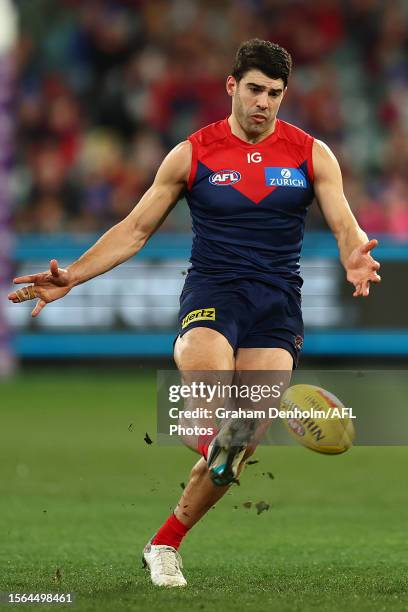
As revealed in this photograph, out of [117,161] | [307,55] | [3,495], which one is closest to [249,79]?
[3,495]

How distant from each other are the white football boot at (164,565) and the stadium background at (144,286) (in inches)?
4.8

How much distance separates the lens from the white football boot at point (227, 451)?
584 cm

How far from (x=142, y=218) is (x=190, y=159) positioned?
38 cm

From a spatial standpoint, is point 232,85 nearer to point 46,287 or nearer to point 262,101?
point 262,101

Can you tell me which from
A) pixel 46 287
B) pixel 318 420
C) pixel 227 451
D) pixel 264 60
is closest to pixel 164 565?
pixel 227 451

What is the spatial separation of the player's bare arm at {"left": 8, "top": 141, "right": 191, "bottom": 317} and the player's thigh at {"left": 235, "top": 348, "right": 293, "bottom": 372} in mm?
771

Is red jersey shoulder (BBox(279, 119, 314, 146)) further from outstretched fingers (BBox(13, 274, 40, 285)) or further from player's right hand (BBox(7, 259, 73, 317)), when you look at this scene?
outstretched fingers (BBox(13, 274, 40, 285))

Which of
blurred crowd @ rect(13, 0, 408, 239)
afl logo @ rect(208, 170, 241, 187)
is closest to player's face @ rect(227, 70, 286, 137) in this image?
afl logo @ rect(208, 170, 241, 187)

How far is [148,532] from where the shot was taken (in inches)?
324

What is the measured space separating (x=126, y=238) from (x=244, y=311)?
0.72 metres

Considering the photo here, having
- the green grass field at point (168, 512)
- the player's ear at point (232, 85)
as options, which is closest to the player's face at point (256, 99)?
the player's ear at point (232, 85)

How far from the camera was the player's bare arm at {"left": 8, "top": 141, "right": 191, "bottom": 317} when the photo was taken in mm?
6586

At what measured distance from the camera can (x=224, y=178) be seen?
6.61 metres

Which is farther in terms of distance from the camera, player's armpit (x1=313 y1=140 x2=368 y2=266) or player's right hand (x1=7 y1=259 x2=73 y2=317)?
player's right hand (x1=7 y1=259 x2=73 y2=317)
